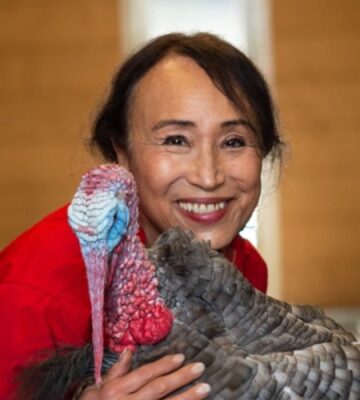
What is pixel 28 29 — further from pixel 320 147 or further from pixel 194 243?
pixel 194 243

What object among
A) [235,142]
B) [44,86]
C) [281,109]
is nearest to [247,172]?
[235,142]

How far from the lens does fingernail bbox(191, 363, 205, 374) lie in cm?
100

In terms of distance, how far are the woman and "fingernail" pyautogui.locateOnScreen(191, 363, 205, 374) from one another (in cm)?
22

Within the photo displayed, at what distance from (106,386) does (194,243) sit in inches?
8.4

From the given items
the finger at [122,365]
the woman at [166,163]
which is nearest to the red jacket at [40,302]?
the woman at [166,163]

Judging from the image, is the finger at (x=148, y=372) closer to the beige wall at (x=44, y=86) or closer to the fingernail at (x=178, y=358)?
the fingernail at (x=178, y=358)

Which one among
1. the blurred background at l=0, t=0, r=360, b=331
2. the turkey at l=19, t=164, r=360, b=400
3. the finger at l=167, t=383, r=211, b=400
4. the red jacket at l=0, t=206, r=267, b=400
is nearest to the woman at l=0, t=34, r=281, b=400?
the red jacket at l=0, t=206, r=267, b=400

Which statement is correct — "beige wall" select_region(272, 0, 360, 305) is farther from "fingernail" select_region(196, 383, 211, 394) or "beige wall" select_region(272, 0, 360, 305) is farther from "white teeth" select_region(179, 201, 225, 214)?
"fingernail" select_region(196, 383, 211, 394)

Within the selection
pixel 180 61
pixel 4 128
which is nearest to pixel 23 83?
pixel 4 128

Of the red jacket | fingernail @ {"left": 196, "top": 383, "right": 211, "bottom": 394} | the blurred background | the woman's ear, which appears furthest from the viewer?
the blurred background

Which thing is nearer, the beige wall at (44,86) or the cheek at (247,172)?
the cheek at (247,172)

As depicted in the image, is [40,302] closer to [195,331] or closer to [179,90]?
[195,331]

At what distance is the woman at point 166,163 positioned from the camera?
3.85ft

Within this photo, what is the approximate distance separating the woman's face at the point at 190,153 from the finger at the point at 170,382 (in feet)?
1.11
